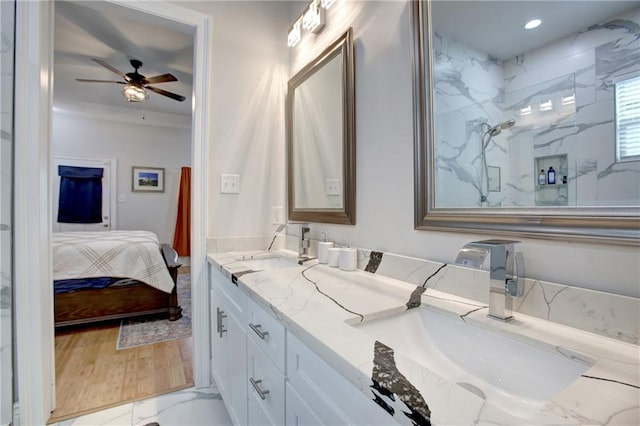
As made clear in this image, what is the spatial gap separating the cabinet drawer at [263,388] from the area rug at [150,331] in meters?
1.71

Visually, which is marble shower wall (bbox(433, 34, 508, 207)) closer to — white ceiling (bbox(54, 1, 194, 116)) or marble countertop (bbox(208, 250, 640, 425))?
marble countertop (bbox(208, 250, 640, 425))

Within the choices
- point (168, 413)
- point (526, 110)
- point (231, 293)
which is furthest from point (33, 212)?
point (526, 110)

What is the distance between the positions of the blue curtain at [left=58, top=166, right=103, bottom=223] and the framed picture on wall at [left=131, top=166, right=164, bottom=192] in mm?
456

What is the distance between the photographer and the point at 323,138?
161 centimetres

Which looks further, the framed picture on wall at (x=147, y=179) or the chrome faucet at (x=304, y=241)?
the framed picture on wall at (x=147, y=179)

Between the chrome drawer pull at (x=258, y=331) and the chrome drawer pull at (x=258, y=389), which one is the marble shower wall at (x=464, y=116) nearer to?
the chrome drawer pull at (x=258, y=331)

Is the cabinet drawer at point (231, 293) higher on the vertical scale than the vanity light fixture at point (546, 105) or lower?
lower

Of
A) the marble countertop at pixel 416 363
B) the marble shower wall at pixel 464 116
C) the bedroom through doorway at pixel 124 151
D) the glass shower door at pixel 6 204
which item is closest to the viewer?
the marble countertop at pixel 416 363

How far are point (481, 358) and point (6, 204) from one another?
194 cm

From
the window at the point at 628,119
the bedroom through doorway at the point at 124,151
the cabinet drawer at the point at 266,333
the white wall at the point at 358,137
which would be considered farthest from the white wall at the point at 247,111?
the window at the point at 628,119

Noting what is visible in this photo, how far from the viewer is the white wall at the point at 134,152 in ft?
14.6

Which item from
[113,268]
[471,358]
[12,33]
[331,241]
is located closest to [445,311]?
[471,358]

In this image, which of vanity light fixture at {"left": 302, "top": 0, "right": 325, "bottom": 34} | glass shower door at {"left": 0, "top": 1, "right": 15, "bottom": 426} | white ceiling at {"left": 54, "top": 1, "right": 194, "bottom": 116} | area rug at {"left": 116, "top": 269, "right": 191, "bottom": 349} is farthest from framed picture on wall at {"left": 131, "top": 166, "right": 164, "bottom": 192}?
vanity light fixture at {"left": 302, "top": 0, "right": 325, "bottom": 34}

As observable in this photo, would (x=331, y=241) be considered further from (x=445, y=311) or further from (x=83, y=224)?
(x=83, y=224)
